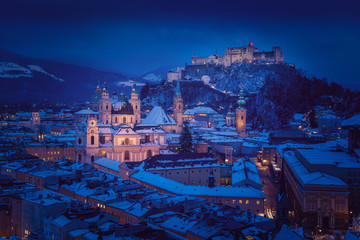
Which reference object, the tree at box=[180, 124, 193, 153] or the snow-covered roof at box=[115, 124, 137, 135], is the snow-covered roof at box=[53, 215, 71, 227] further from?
the tree at box=[180, 124, 193, 153]

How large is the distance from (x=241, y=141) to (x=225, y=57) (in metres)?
70.2

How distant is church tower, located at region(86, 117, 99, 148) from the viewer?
2709 inches

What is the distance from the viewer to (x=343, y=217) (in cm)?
3988

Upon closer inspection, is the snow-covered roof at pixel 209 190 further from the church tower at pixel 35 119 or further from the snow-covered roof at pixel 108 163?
the church tower at pixel 35 119

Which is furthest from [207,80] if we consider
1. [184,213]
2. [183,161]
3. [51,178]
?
[184,213]

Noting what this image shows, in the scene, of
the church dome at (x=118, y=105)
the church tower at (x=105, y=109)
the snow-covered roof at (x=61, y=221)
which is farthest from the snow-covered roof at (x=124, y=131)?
the snow-covered roof at (x=61, y=221)

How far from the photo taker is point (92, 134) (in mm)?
69188

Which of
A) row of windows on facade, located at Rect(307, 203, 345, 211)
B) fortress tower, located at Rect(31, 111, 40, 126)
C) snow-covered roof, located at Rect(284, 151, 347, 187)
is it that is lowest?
row of windows on facade, located at Rect(307, 203, 345, 211)

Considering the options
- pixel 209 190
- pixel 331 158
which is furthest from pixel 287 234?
pixel 331 158

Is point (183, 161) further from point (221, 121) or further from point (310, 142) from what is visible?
point (221, 121)

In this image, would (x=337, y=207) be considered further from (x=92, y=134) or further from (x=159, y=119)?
(x=159, y=119)

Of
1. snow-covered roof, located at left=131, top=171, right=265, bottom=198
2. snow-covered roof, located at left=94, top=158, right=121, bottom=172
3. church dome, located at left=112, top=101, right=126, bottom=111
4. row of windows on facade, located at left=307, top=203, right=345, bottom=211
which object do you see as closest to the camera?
row of windows on facade, located at left=307, top=203, right=345, bottom=211

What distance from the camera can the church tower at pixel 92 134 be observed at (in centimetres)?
6882

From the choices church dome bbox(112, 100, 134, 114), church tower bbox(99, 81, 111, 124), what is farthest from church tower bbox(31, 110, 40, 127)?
church tower bbox(99, 81, 111, 124)
